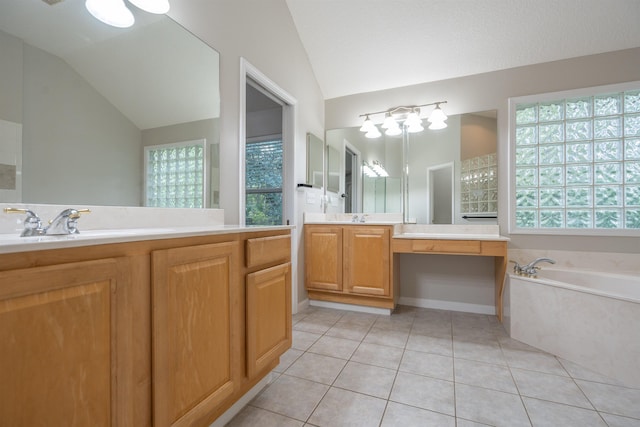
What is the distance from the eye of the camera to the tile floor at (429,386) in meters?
1.36

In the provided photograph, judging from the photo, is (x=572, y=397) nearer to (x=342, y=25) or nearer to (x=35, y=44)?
(x=35, y=44)

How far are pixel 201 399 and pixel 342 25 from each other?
Answer: 3051mm

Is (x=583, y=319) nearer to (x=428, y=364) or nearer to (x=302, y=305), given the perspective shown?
(x=428, y=364)

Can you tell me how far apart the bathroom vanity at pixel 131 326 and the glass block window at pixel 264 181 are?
2213 millimetres

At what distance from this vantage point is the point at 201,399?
3.52ft

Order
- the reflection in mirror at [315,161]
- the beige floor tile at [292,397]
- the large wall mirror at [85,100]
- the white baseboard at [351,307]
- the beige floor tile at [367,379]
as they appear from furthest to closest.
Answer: the reflection in mirror at [315,161] < the white baseboard at [351,307] < the beige floor tile at [367,379] < the beige floor tile at [292,397] < the large wall mirror at [85,100]

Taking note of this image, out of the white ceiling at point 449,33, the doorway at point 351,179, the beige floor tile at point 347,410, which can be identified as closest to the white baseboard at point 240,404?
the beige floor tile at point 347,410

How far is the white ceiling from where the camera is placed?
233cm

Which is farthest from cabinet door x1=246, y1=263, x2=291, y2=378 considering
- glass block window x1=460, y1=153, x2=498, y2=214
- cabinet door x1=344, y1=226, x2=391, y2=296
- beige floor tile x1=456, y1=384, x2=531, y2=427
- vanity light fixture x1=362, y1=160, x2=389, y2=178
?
glass block window x1=460, y1=153, x2=498, y2=214

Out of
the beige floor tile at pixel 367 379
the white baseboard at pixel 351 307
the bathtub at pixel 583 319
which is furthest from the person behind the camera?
the white baseboard at pixel 351 307

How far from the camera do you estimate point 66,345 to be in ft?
2.26

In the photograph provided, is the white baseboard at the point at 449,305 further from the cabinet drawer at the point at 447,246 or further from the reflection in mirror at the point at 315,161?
the reflection in mirror at the point at 315,161

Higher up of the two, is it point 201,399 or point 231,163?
point 231,163

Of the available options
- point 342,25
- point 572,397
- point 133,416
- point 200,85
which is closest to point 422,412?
point 572,397
